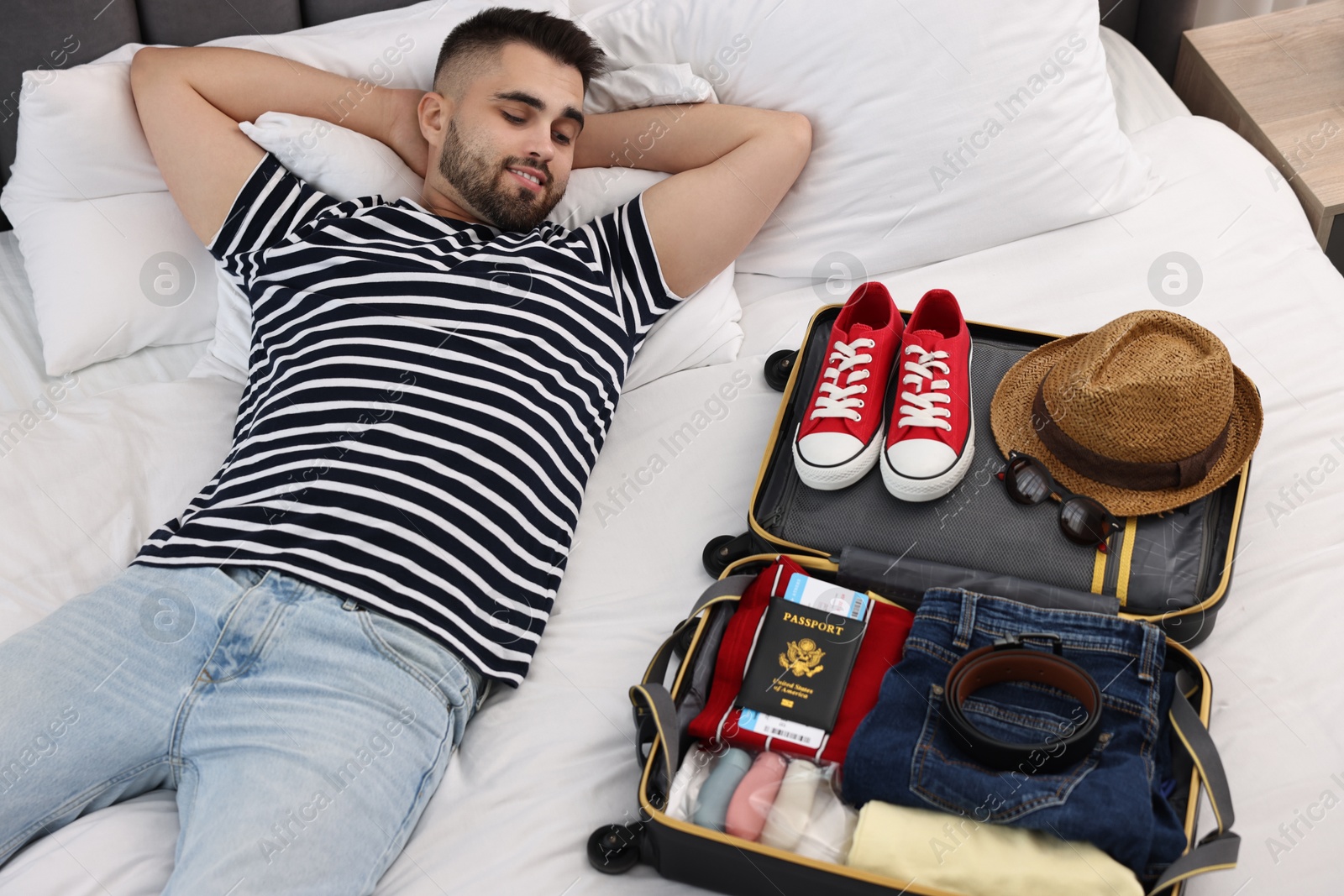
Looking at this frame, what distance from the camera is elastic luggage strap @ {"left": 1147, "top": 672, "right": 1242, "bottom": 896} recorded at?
826mm

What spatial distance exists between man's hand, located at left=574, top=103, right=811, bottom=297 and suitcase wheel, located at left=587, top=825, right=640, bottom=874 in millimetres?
787

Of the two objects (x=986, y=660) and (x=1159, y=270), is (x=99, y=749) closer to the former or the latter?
(x=986, y=660)

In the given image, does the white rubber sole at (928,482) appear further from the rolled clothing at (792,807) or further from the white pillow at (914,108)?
the white pillow at (914,108)

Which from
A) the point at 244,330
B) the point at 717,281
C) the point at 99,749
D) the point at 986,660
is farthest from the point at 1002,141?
the point at 99,749

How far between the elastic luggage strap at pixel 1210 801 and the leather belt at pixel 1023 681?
10 centimetres

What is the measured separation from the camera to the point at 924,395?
48.5 inches

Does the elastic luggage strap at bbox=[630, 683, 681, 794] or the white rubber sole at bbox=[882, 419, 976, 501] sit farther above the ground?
the white rubber sole at bbox=[882, 419, 976, 501]

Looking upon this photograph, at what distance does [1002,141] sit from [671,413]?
703mm

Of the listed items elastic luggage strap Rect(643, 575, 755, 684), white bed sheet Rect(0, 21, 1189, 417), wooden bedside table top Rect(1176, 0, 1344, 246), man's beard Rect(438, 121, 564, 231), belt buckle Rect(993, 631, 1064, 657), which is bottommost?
elastic luggage strap Rect(643, 575, 755, 684)

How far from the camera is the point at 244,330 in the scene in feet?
4.89

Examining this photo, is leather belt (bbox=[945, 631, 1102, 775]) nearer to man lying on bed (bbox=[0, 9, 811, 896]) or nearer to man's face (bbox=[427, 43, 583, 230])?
man lying on bed (bbox=[0, 9, 811, 896])

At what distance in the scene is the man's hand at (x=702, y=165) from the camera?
1.43m

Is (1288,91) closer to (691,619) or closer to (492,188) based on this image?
(492,188)

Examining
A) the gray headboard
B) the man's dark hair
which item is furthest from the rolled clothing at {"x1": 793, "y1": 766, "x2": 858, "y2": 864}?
the gray headboard
